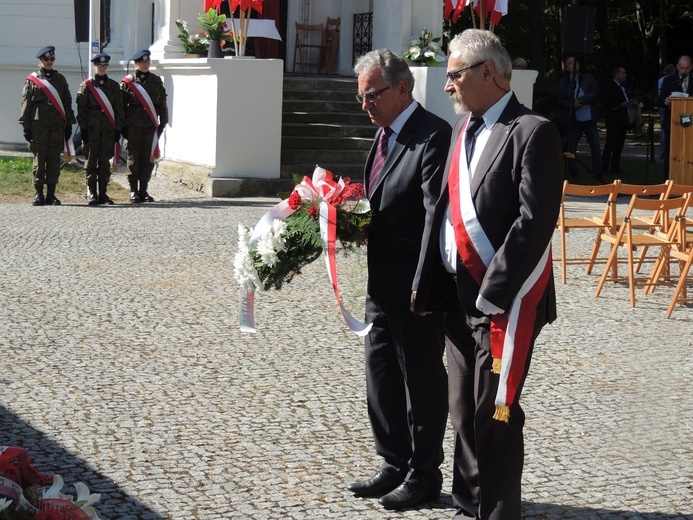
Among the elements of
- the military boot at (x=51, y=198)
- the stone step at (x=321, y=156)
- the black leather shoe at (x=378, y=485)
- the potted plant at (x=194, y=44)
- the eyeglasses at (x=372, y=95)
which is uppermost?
the potted plant at (x=194, y=44)

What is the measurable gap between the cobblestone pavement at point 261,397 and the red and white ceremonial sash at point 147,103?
17.9 feet

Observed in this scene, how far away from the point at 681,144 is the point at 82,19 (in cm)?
1055

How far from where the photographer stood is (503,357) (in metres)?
3.96

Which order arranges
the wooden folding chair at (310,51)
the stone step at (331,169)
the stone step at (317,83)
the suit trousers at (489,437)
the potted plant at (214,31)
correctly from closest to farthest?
the suit trousers at (489,437) < the potted plant at (214,31) < the stone step at (331,169) < the stone step at (317,83) < the wooden folding chair at (310,51)

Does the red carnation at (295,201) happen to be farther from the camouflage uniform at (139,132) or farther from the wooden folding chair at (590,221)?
the camouflage uniform at (139,132)

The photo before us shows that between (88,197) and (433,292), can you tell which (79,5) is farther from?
(433,292)

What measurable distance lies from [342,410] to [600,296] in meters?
4.11

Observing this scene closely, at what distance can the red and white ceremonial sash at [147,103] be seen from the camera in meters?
15.7

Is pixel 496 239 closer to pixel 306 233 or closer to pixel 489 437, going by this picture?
pixel 489 437

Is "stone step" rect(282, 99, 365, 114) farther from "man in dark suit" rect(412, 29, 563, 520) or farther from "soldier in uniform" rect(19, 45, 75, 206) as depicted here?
"man in dark suit" rect(412, 29, 563, 520)

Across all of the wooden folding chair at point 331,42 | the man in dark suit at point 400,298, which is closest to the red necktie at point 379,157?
the man in dark suit at point 400,298

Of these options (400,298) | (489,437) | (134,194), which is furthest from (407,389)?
(134,194)

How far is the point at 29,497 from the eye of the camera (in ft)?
11.4

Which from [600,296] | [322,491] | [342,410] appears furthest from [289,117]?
[322,491]
